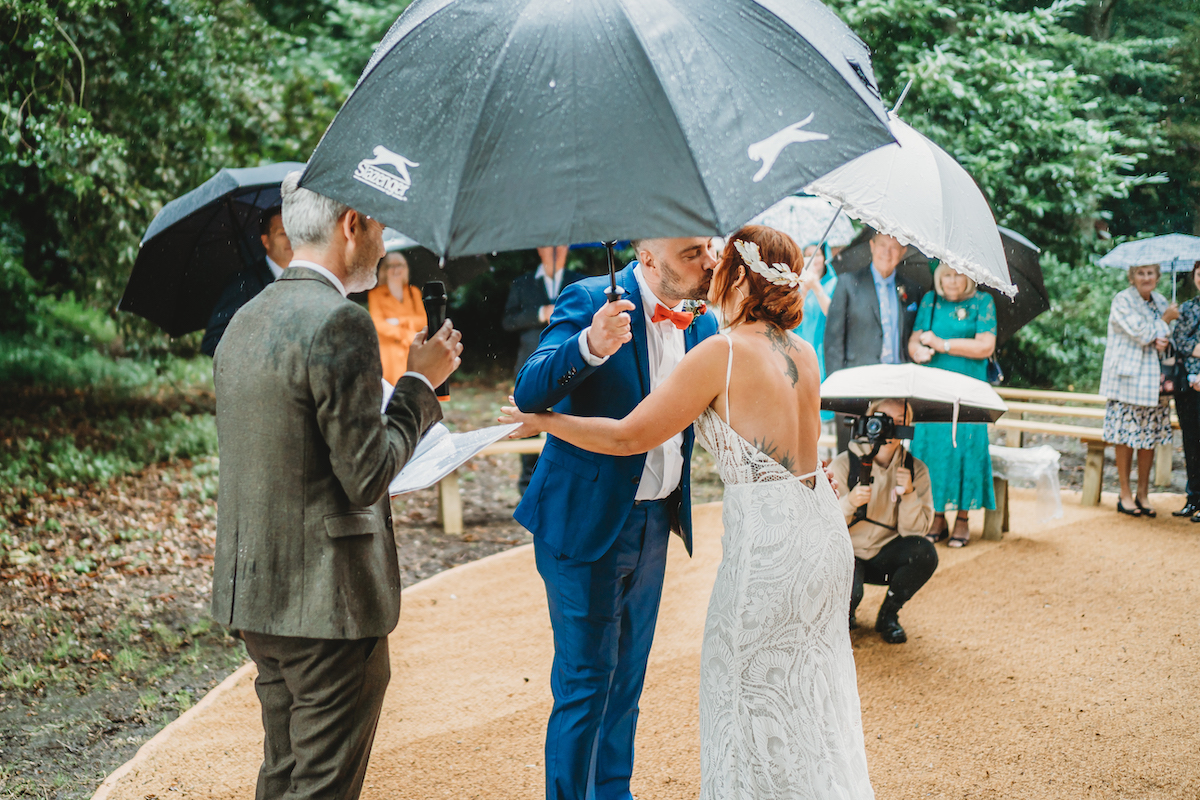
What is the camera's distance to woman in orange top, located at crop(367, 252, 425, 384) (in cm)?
732

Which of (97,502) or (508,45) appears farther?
(97,502)

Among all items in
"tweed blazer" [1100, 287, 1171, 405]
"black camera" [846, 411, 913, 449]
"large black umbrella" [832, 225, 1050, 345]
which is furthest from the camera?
"tweed blazer" [1100, 287, 1171, 405]

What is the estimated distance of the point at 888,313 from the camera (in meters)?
6.53

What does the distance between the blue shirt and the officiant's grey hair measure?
4.99m

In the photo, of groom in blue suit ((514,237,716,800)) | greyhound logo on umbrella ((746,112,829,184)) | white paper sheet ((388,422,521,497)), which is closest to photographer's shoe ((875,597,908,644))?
groom in blue suit ((514,237,716,800))

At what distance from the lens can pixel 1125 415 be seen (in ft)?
24.2

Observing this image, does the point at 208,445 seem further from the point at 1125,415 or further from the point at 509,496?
the point at 1125,415

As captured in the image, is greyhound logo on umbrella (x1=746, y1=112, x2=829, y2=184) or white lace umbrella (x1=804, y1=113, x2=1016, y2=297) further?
white lace umbrella (x1=804, y1=113, x2=1016, y2=297)

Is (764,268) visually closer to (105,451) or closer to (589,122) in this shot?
(589,122)

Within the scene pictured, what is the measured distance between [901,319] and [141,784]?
5.41 meters

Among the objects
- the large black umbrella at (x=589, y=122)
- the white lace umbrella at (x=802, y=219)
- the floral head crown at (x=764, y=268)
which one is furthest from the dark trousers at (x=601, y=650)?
the white lace umbrella at (x=802, y=219)

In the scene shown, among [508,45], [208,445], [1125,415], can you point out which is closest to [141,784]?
[508,45]

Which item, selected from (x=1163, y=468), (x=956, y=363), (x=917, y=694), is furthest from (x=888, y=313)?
(x=1163, y=468)

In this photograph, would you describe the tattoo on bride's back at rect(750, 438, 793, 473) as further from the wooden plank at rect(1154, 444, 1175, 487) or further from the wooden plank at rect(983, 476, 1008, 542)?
the wooden plank at rect(1154, 444, 1175, 487)
